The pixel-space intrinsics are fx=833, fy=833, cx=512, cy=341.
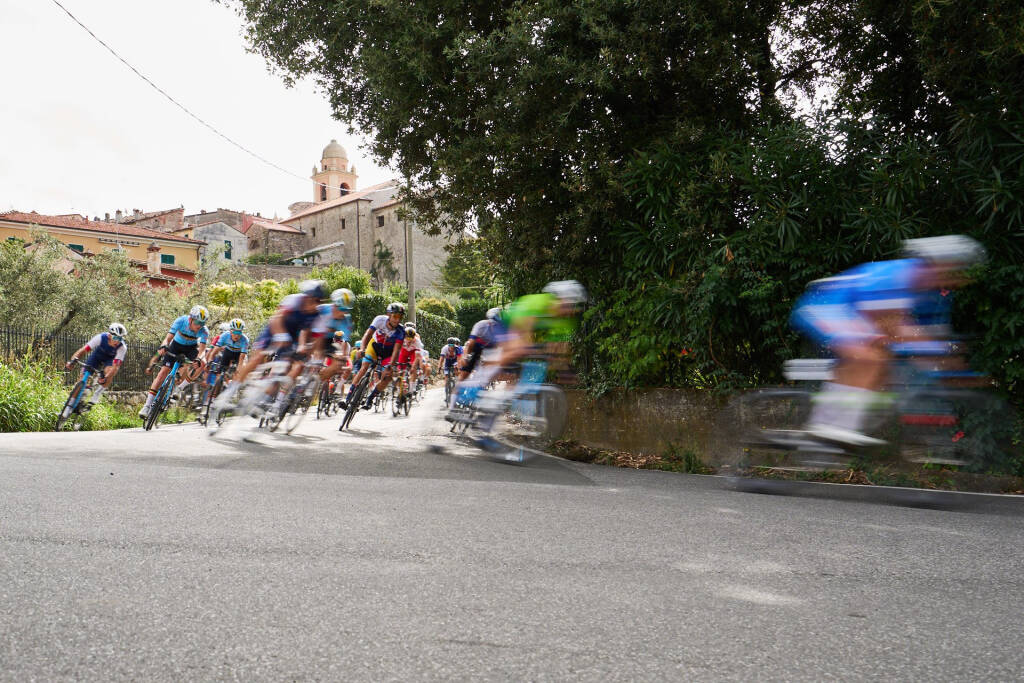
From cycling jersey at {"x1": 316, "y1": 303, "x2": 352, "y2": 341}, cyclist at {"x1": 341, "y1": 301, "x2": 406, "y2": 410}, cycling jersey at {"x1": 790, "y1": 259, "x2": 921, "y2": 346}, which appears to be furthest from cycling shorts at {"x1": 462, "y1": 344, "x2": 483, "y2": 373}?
cycling jersey at {"x1": 790, "y1": 259, "x2": 921, "y2": 346}

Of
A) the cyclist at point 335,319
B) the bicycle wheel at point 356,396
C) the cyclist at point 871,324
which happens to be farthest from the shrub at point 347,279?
the cyclist at point 871,324

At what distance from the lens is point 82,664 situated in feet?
9.29

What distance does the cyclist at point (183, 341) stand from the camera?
14.9m

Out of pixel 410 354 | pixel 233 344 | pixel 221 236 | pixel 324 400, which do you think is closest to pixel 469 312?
pixel 324 400

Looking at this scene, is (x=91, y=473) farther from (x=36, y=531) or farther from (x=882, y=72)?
(x=882, y=72)

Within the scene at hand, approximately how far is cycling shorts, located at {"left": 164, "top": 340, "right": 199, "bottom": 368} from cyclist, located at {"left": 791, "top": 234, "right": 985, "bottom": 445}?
1143 centimetres

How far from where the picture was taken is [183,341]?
49.3 feet

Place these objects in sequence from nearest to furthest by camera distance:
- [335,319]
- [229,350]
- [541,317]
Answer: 1. [541,317]
2. [335,319]
3. [229,350]

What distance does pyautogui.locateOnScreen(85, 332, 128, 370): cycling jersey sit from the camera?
1593 centimetres

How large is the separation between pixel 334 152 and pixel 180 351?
360 ft

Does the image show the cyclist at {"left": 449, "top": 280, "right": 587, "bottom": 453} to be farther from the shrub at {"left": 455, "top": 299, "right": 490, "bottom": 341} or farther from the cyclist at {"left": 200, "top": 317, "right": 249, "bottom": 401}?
the shrub at {"left": 455, "top": 299, "right": 490, "bottom": 341}

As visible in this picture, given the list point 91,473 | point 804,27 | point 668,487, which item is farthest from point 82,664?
point 804,27

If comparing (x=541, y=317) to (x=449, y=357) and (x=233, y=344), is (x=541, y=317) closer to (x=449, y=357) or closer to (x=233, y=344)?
(x=233, y=344)

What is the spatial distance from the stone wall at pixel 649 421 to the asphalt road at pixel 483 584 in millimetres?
2644
